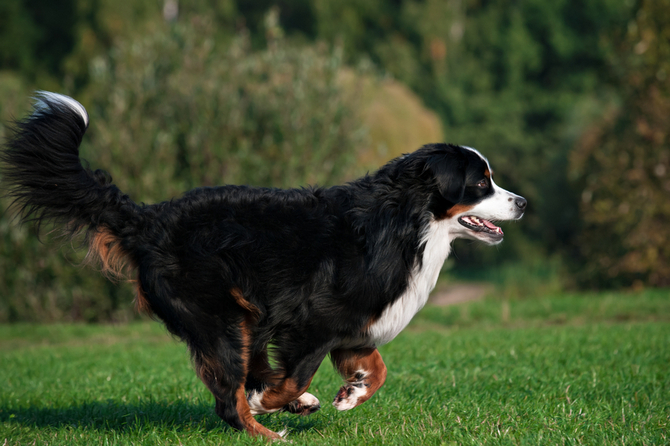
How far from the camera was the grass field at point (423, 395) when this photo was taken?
427 centimetres

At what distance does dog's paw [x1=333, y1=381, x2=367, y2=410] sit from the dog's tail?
153cm

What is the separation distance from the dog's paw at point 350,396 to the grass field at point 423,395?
0.18m

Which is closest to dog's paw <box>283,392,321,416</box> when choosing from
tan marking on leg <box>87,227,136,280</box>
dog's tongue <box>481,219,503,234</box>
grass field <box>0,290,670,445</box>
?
grass field <box>0,290,670,445</box>

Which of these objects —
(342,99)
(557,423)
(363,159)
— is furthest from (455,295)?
(557,423)

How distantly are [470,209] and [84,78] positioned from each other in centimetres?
2076

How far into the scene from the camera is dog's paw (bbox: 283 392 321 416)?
442cm

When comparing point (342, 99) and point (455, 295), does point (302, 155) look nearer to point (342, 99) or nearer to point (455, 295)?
point (342, 99)

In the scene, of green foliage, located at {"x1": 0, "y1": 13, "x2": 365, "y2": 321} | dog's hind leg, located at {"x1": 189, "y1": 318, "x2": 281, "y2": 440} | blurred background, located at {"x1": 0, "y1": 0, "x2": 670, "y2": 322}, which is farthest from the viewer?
blurred background, located at {"x1": 0, "y1": 0, "x2": 670, "y2": 322}

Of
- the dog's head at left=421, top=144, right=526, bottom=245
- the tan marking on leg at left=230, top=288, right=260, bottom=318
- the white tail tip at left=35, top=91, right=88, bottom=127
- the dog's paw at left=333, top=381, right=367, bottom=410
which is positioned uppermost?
the dog's head at left=421, top=144, right=526, bottom=245

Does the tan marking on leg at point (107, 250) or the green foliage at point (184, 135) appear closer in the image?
the tan marking on leg at point (107, 250)

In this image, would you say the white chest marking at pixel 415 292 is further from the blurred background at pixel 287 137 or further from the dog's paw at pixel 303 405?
the blurred background at pixel 287 137

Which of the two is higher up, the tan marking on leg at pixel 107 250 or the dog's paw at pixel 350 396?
the tan marking on leg at pixel 107 250

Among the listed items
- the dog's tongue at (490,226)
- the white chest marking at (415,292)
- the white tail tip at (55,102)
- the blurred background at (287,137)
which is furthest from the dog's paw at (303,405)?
the blurred background at (287,137)

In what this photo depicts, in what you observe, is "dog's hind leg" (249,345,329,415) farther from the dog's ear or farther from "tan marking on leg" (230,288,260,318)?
the dog's ear
